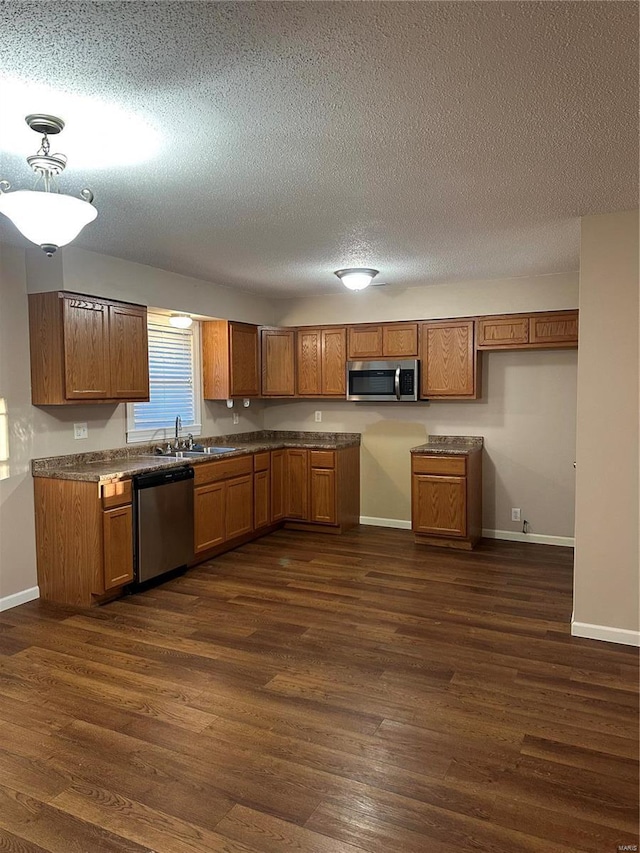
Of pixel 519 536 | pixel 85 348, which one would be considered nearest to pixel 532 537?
pixel 519 536

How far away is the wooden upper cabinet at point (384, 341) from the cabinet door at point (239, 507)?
172cm

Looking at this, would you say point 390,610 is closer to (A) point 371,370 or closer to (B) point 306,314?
(A) point 371,370

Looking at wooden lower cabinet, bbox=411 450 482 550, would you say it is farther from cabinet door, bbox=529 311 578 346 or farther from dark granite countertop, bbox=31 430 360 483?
cabinet door, bbox=529 311 578 346

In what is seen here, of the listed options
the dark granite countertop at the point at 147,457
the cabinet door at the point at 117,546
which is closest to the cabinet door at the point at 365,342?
the dark granite countertop at the point at 147,457

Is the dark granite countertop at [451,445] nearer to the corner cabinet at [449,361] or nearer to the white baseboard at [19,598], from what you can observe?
the corner cabinet at [449,361]

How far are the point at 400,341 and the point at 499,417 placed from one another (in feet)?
3.99

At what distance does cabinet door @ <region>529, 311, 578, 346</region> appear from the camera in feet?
16.9

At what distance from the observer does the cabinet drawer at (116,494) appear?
4.01 m

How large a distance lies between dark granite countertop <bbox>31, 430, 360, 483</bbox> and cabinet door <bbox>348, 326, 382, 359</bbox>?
93 centimetres

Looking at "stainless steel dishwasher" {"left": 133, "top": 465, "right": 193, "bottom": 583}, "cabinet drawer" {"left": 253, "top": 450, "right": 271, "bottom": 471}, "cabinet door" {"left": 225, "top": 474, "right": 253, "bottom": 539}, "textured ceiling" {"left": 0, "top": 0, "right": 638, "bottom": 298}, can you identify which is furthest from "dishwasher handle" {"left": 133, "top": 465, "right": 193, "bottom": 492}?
"textured ceiling" {"left": 0, "top": 0, "right": 638, "bottom": 298}

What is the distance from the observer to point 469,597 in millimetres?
4176

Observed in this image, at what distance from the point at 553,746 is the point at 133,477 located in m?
3.08

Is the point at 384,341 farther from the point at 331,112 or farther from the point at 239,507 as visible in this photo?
the point at 331,112

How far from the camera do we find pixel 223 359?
5.89 meters
